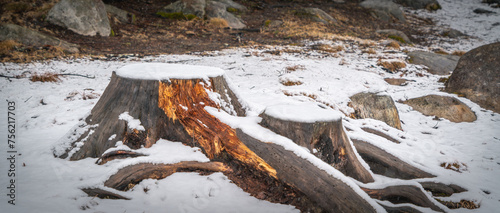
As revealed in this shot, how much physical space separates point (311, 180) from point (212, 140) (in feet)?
3.70

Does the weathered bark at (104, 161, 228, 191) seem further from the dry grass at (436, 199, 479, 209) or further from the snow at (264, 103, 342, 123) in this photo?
the dry grass at (436, 199, 479, 209)

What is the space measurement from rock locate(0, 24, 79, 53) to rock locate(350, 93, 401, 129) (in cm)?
1075

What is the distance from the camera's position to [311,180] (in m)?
2.20

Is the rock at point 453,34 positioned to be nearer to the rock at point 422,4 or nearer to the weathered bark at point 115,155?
the rock at point 422,4

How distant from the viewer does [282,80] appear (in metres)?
6.95

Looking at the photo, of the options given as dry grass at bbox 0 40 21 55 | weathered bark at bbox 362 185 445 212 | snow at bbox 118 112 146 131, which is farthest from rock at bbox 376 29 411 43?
dry grass at bbox 0 40 21 55

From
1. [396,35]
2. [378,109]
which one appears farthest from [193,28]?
[396,35]

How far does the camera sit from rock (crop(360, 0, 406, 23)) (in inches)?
902

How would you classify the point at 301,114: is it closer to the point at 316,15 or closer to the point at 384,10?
the point at 316,15

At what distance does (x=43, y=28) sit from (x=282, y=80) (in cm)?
1161

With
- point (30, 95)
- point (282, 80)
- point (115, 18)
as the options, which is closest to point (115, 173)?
point (30, 95)

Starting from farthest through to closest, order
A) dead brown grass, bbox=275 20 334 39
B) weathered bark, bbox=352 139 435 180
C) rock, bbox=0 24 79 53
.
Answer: dead brown grass, bbox=275 20 334 39, rock, bbox=0 24 79 53, weathered bark, bbox=352 139 435 180

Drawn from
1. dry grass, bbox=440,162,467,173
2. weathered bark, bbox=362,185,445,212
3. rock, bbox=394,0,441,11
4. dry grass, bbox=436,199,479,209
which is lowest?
dry grass, bbox=440,162,467,173

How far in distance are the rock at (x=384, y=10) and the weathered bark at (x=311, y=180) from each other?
82.7 ft
